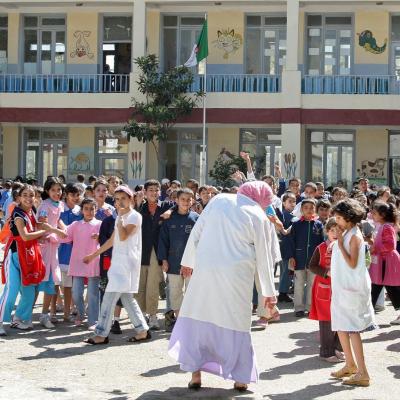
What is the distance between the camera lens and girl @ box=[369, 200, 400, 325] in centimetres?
1155

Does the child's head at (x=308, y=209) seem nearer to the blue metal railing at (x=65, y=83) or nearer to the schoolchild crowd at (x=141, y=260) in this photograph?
the schoolchild crowd at (x=141, y=260)

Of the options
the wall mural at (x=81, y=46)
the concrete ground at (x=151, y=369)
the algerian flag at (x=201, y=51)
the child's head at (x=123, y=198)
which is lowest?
the concrete ground at (x=151, y=369)

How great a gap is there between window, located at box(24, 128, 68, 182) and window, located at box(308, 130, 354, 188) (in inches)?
335

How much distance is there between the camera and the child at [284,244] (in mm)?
13419

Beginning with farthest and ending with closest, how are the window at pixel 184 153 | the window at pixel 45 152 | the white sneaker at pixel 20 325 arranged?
the window at pixel 45 152 < the window at pixel 184 153 < the white sneaker at pixel 20 325

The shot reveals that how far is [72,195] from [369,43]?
773 inches

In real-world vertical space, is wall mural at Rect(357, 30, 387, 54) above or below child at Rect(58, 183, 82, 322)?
above

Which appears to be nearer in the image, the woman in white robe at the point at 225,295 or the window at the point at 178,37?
the woman in white robe at the point at 225,295

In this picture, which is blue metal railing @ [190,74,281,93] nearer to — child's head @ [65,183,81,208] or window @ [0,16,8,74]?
window @ [0,16,8,74]

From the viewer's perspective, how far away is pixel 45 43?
31109 millimetres

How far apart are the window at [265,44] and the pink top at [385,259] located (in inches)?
741

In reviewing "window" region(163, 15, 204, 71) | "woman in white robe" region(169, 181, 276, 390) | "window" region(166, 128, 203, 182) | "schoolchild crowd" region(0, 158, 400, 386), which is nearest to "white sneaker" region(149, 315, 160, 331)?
"schoolchild crowd" region(0, 158, 400, 386)

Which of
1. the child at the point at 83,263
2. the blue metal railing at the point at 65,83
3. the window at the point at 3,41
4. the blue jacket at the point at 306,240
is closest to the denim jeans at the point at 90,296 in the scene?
the child at the point at 83,263

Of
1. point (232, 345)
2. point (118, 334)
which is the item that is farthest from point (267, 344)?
point (232, 345)
